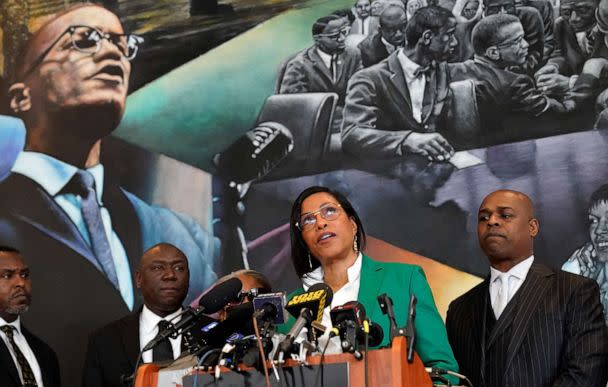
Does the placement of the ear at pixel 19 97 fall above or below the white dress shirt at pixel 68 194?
above

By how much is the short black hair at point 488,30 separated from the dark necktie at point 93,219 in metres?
2.68

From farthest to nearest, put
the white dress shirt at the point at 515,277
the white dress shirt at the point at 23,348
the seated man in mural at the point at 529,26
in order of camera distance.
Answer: the seated man in mural at the point at 529,26
the white dress shirt at the point at 23,348
the white dress shirt at the point at 515,277

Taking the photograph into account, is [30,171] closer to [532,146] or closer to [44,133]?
[44,133]

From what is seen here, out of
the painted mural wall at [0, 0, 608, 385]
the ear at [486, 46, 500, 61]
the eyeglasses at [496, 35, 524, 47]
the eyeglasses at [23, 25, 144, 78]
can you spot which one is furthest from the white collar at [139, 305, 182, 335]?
the eyeglasses at [496, 35, 524, 47]

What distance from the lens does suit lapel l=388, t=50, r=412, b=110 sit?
250 inches

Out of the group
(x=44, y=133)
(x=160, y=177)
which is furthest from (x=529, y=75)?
(x=44, y=133)

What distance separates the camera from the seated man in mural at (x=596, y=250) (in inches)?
229

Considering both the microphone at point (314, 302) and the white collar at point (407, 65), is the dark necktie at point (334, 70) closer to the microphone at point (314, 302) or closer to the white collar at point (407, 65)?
the white collar at point (407, 65)

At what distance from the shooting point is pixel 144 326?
536 centimetres

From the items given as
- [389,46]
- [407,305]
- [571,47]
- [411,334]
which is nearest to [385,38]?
[389,46]

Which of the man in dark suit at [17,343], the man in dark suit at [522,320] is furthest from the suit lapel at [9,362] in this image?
the man in dark suit at [522,320]

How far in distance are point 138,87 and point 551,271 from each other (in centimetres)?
334

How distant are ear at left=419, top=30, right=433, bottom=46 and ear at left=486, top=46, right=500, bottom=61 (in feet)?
1.22

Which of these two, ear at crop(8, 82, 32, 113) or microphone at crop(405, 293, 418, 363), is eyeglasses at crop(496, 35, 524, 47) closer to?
ear at crop(8, 82, 32, 113)
